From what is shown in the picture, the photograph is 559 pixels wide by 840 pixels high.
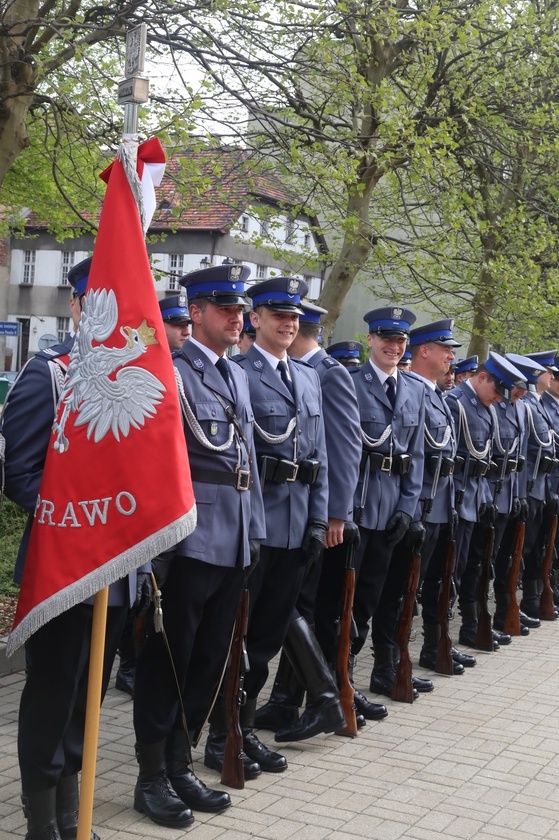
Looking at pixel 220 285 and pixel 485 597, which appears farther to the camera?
pixel 485 597

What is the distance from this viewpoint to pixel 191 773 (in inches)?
188

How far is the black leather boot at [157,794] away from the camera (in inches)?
175

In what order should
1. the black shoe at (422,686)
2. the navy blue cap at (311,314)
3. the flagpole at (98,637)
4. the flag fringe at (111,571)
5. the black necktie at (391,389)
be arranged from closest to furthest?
the flagpole at (98,637)
the flag fringe at (111,571)
the navy blue cap at (311,314)
the black necktie at (391,389)
the black shoe at (422,686)

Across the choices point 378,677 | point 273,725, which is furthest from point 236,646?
point 378,677

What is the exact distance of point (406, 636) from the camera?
22.1 ft

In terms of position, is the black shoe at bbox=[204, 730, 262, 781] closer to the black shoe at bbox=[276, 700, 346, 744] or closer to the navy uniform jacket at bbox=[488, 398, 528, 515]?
the black shoe at bbox=[276, 700, 346, 744]

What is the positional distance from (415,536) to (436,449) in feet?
2.55

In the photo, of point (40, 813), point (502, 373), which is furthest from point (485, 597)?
point (40, 813)

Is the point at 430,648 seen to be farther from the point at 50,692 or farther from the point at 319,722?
the point at 50,692

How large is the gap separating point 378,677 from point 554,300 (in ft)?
32.6

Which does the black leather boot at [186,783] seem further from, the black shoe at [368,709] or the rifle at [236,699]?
the black shoe at [368,709]

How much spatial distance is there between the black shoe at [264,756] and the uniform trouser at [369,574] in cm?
145

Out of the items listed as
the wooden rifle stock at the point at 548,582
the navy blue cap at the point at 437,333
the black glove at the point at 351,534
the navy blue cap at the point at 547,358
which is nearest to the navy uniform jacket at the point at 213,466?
the black glove at the point at 351,534

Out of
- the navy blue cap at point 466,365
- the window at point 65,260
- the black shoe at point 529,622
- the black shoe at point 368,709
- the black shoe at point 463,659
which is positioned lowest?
the black shoe at point 529,622
